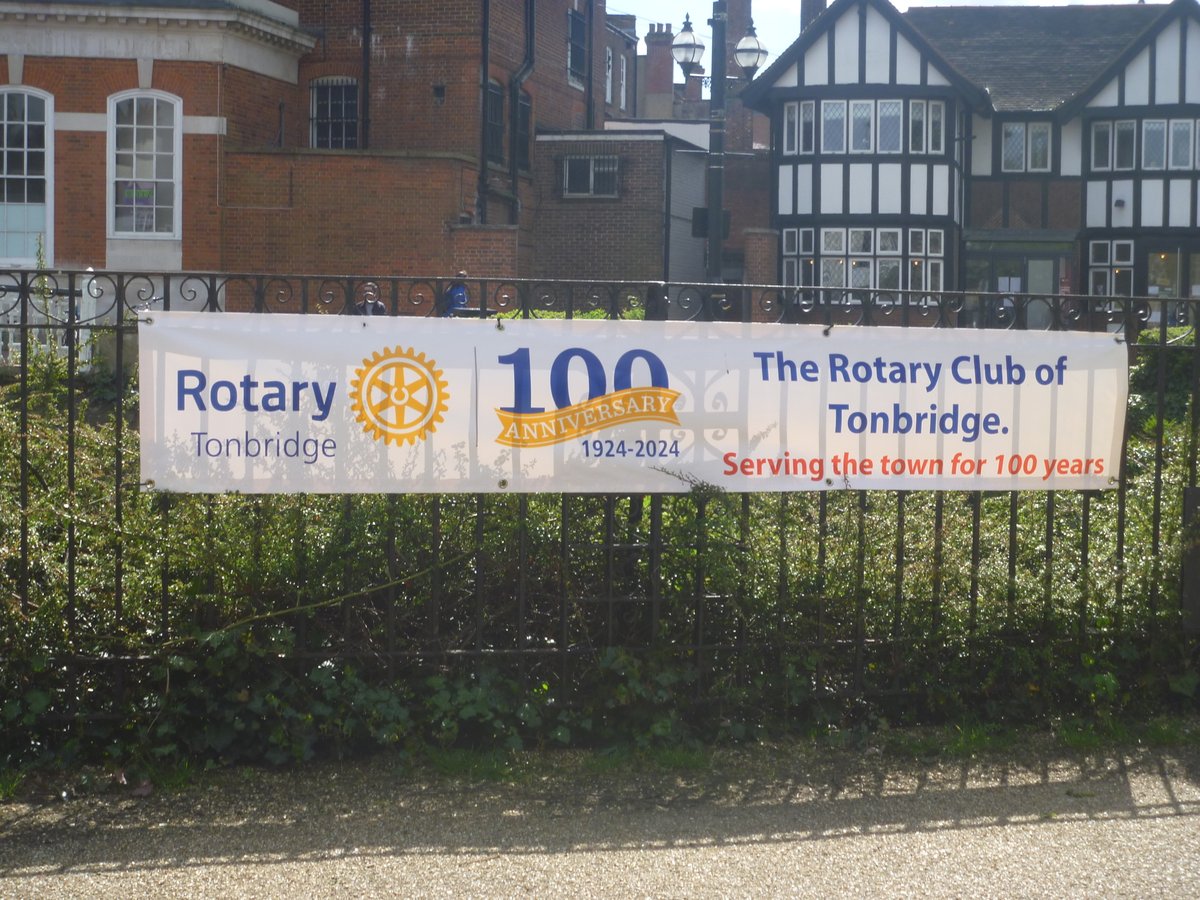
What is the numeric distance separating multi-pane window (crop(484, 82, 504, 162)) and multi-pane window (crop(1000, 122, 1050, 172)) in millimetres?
13083

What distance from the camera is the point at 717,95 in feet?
67.3

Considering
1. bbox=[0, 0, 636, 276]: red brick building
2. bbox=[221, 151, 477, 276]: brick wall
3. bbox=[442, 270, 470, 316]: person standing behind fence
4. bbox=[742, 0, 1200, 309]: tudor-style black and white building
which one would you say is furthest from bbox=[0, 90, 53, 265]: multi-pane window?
bbox=[442, 270, 470, 316]: person standing behind fence

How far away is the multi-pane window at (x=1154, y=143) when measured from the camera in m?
34.9

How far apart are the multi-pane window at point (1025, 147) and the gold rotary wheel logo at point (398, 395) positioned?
1309 inches

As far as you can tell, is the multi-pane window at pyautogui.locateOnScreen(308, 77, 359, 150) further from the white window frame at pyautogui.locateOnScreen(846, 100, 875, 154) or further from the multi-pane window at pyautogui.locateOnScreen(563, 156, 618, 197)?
the white window frame at pyautogui.locateOnScreen(846, 100, 875, 154)

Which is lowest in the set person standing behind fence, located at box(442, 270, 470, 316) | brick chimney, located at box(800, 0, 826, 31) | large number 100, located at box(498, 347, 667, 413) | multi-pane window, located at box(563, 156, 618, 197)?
large number 100, located at box(498, 347, 667, 413)

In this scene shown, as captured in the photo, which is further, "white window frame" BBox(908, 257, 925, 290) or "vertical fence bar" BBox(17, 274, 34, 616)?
"white window frame" BBox(908, 257, 925, 290)

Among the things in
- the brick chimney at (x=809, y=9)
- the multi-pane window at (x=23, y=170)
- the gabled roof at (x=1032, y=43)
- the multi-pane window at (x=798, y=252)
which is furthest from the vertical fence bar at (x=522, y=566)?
the brick chimney at (x=809, y=9)

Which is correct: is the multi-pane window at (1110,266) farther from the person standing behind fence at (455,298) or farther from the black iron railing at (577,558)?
the person standing behind fence at (455,298)

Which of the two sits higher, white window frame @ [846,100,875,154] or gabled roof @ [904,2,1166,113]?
gabled roof @ [904,2,1166,113]

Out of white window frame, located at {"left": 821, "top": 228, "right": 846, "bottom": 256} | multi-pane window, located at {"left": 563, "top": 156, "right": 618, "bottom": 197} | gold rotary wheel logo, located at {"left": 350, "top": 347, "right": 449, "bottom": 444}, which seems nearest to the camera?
gold rotary wheel logo, located at {"left": 350, "top": 347, "right": 449, "bottom": 444}

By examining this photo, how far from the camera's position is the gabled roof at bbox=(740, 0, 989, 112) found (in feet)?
108

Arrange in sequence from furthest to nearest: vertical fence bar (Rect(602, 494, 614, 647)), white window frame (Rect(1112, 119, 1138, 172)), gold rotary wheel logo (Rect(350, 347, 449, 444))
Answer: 1. white window frame (Rect(1112, 119, 1138, 172))
2. vertical fence bar (Rect(602, 494, 614, 647))
3. gold rotary wheel logo (Rect(350, 347, 449, 444))

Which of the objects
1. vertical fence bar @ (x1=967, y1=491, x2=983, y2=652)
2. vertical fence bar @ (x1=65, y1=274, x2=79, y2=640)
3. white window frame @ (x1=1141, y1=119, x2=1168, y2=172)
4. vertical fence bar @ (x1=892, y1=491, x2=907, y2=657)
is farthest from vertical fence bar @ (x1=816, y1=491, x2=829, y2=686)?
white window frame @ (x1=1141, y1=119, x2=1168, y2=172)
